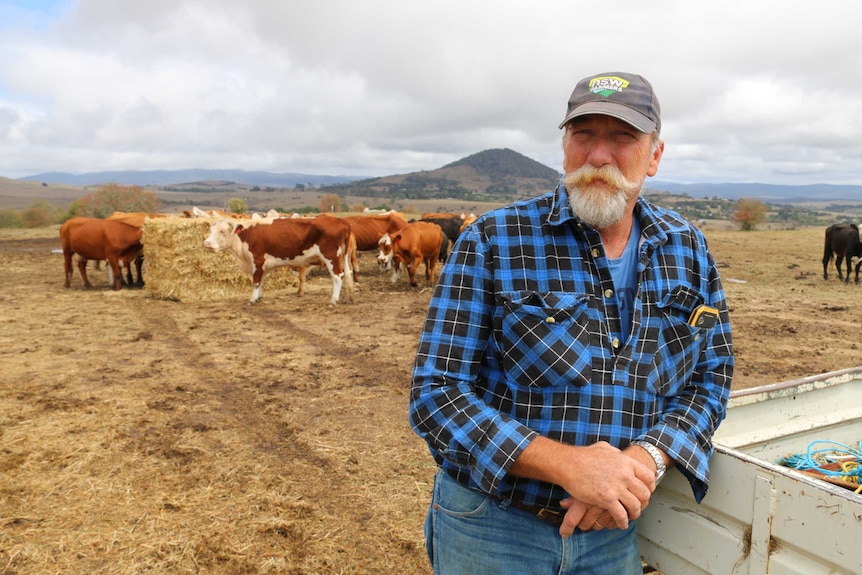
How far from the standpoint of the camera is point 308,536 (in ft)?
12.2

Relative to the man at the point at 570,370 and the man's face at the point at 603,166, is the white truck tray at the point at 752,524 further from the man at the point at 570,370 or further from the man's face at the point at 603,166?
the man's face at the point at 603,166

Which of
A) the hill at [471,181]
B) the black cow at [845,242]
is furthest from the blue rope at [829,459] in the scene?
the hill at [471,181]

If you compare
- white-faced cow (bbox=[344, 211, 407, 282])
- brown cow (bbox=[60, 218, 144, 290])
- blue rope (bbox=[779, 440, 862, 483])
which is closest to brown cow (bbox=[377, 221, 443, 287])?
white-faced cow (bbox=[344, 211, 407, 282])

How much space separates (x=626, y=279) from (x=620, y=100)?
552 mm

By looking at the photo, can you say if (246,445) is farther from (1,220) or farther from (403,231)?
(1,220)

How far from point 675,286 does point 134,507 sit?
370 cm

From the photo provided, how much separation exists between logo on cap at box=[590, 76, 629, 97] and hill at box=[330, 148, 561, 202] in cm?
12037

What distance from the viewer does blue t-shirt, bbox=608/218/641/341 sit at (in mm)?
1862

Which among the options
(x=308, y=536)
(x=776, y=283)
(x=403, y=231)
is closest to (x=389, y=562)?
(x=308, y=536)

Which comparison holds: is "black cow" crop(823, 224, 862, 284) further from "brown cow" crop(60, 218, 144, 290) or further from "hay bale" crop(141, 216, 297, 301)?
"brown cow" crop(60, 218, 144, 290)

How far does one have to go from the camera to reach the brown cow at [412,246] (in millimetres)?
13828

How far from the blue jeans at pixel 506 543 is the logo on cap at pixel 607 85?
4.15ft

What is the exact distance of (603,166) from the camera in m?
1.91

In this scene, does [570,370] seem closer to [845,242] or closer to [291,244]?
[291,244]
